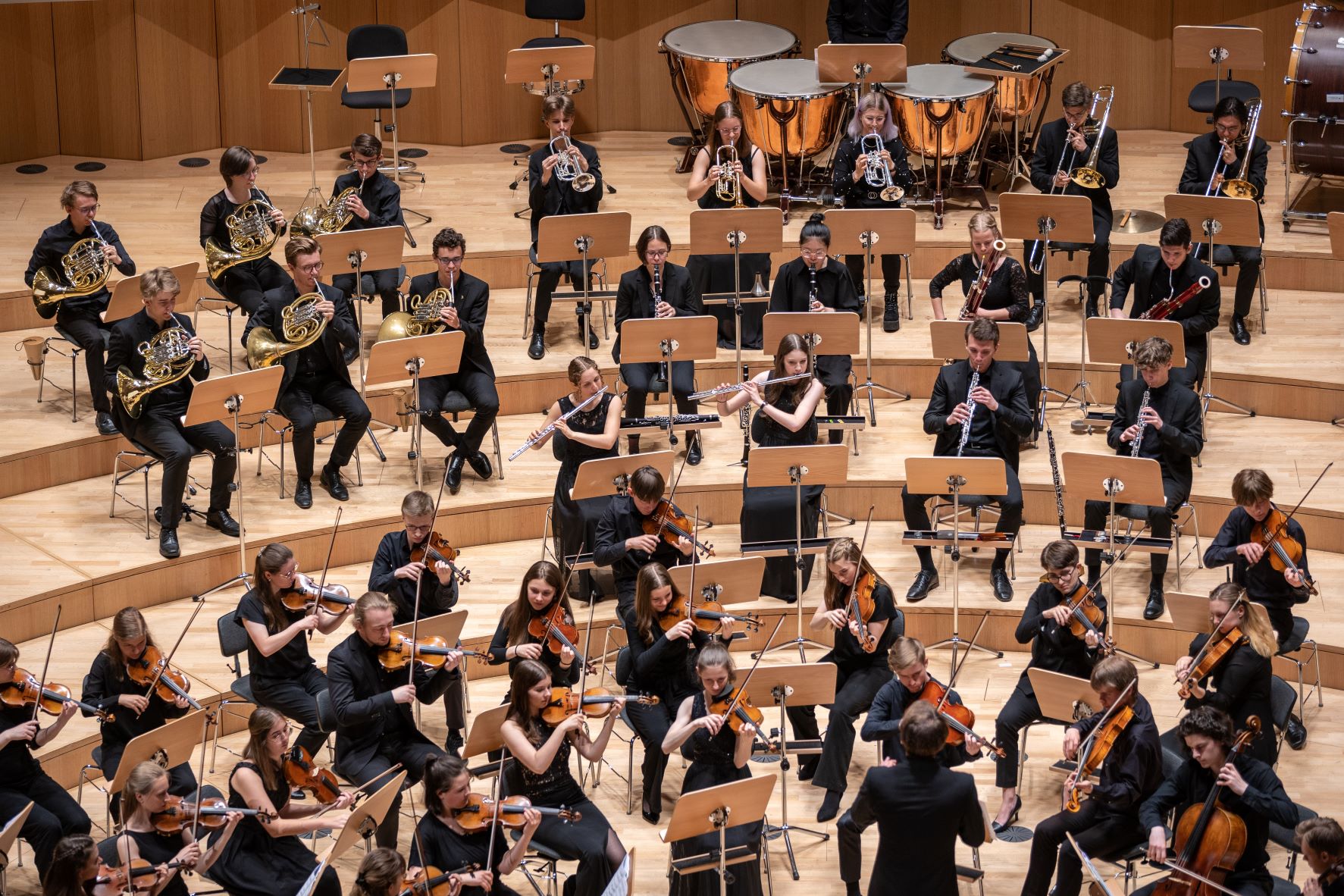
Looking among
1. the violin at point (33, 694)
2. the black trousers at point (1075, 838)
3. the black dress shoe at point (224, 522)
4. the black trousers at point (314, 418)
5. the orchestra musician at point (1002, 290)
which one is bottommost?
the black trousers at point (1075, 838)

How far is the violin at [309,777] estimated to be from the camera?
6180 millimetres

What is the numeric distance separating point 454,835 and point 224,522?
105 inches

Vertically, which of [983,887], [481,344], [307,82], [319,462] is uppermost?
[307,82]

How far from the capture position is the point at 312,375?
8.38 metres

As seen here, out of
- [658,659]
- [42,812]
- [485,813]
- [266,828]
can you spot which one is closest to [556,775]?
[485,813]

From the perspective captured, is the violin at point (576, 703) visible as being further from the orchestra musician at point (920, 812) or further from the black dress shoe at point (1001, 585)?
the black dress shoe at point (1001, 585)

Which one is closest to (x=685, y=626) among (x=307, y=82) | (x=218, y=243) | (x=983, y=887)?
(x=983, y=887)

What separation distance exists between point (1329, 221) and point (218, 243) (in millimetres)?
5244

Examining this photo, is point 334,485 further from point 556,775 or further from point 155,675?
point 556,775

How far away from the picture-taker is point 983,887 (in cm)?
653

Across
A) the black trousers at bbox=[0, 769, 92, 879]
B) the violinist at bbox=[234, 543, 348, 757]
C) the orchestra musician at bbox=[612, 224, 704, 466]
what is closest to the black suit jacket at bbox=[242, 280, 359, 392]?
the orchestra musician at bbox=[612, 224, 704, 466]

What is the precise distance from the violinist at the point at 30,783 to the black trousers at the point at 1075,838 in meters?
3.32

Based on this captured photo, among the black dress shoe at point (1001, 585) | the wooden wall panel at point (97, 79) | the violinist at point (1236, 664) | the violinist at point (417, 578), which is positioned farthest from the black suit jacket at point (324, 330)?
the violinist at point (1236, 664)

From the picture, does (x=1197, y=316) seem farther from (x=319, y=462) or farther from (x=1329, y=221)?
(x=319, y=462)
